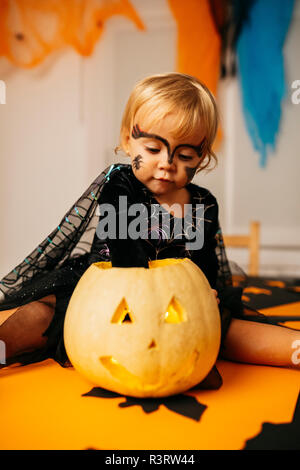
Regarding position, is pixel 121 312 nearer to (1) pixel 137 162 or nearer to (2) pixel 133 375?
(2) pixel 133 375

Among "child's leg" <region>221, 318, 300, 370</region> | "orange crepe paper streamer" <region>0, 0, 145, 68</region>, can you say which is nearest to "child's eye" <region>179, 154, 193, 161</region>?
"child's leg" <region>221, 318, 300, 370</region>

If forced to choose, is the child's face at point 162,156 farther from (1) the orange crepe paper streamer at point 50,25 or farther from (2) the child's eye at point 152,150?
(1) the orange crepe paper streamer at point 50,25

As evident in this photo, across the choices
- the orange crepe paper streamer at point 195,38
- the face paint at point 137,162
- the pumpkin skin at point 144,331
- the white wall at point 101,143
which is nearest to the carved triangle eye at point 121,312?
the pumpkin skin at point 144,331

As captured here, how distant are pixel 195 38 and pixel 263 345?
72.3 inches

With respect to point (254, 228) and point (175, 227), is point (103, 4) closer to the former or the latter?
point (254, 228)

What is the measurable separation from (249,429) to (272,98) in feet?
6.32

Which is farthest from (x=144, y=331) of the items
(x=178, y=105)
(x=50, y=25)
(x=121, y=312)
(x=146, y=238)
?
(x=50, y=25)

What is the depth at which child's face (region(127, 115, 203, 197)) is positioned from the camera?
0.73 meters

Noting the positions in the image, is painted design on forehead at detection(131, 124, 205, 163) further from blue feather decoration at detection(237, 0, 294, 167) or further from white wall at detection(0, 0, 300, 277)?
blue feather decoration at detection(237, 0, 294, 167)

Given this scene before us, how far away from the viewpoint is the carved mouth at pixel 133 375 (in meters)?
0.56

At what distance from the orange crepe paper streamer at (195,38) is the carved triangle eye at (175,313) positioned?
1761 mm

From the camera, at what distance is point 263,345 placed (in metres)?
0.77

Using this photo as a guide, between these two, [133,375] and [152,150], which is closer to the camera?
[133,375]

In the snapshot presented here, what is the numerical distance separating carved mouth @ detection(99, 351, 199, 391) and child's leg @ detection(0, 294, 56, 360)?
24 centimetres
